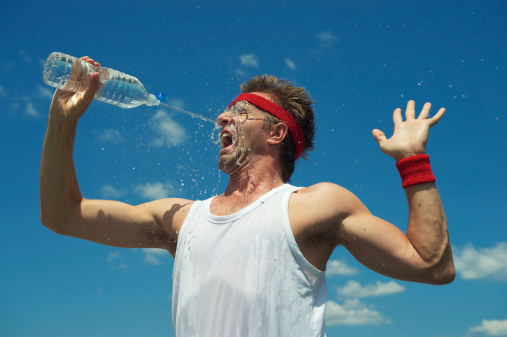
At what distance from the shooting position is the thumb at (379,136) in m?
3.94

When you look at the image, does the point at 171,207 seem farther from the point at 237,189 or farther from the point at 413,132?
the point at 413,132

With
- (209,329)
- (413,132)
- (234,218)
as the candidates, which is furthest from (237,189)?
(413,132)

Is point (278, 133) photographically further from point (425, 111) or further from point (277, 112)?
point (425, 111)

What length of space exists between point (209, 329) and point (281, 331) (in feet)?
1.70

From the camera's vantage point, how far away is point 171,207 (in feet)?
14.8

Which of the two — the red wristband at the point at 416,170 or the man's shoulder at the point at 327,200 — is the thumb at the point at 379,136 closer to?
the red wristband at the point at 416,170

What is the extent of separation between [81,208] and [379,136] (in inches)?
105

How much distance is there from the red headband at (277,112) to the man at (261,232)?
0.33 m

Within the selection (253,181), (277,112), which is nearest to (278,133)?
(277,112)

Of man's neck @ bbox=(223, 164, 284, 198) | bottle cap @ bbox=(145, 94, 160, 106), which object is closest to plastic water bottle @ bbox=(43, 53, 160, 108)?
bottle cap @ bbox=(145, 94, 160, 106)

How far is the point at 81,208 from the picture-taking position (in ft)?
14.8

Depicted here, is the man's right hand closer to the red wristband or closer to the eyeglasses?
the eyeglasses

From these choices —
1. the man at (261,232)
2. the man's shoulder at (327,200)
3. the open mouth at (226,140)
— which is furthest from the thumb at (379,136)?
the open mouth at (226,140)

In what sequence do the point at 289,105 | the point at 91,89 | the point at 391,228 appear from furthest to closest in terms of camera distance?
the point at 289,105, the point at 91,89, the point at 391,228
